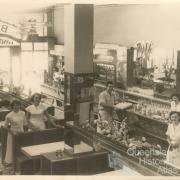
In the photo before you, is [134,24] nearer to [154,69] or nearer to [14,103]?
[154,69]

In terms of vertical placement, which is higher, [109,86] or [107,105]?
[109,86]

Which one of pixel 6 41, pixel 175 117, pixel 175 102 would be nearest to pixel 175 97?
pixel 175 102

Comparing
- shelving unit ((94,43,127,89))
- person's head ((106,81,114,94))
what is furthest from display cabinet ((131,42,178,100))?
person's head ((106,81,114,94))

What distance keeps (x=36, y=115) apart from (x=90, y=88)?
0.71m

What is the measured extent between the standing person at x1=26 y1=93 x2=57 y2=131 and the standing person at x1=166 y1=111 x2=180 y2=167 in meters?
1.34

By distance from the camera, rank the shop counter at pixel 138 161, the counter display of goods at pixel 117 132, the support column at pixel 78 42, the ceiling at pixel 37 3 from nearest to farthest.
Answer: the ceiling at pixel 37 3 → the shop counter at pixel 138 161 → the support column at pixel 78 42 → the counter display of goods at pixel 117 132

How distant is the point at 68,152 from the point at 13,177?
0.57 meters

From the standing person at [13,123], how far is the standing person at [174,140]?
1521 mm

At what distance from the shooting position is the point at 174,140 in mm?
4059

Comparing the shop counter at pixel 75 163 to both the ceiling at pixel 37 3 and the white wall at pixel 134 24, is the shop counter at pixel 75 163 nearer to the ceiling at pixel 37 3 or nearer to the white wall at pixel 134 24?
the white wall at pixel 134 24

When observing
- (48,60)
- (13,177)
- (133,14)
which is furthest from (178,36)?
(13,177)

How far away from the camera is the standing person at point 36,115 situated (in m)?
4.67

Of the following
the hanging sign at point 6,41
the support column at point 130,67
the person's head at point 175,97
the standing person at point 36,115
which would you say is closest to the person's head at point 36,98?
the standing person at point 36,115

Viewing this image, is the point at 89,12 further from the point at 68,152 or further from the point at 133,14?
the point at 68,152
